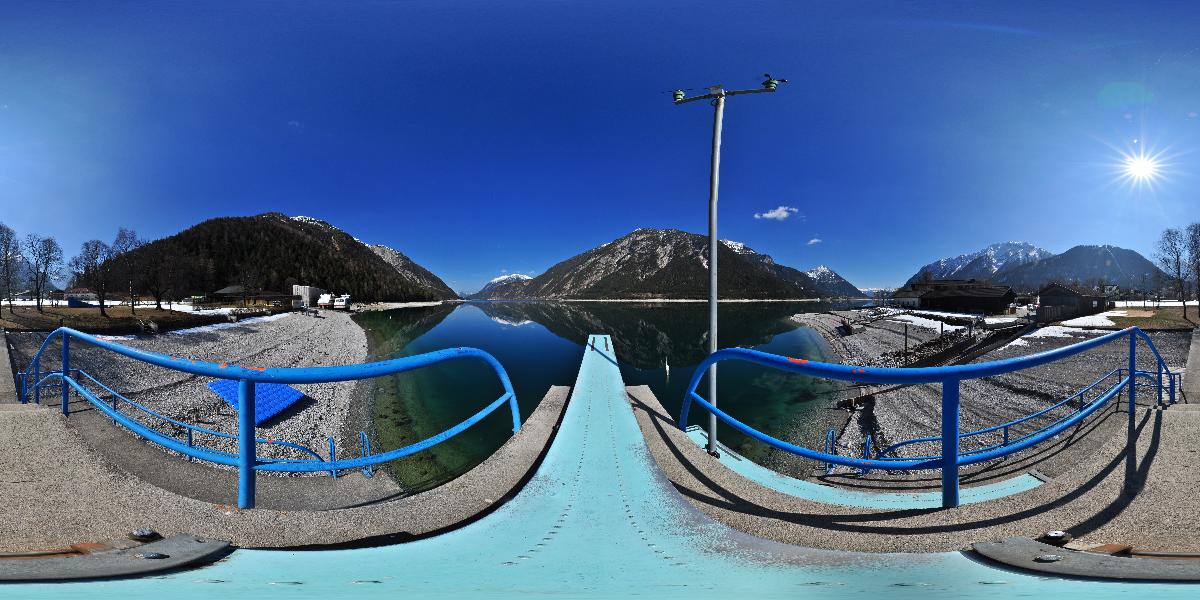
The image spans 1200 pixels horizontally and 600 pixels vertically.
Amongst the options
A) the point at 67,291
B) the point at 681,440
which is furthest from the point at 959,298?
the point at 67,291

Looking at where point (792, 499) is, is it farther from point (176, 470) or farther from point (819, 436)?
→ point (819, 436)

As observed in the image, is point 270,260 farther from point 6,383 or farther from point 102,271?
point 6,383

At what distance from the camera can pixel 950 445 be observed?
92.1 inches

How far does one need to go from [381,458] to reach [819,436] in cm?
1697

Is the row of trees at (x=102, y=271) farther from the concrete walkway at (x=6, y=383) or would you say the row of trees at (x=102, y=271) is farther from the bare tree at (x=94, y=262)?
the concrete walkway at (x=6, y=383)

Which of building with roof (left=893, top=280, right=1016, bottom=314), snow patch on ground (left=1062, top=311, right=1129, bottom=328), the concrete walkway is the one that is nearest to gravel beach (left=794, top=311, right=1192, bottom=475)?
snow patch on ground (left=1062, top=311, right=1129, bottom=328)

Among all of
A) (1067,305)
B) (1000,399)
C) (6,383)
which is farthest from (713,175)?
(1067,305)

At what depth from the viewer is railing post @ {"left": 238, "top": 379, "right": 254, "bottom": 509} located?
229 centimetres

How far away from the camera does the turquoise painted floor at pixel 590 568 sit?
1.63 meters

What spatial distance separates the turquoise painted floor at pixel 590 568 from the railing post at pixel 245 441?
27.0 inches

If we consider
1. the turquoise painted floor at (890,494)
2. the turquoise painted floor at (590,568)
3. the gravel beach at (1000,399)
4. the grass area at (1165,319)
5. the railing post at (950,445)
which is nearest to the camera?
the turquoise painted floor at (590,568)

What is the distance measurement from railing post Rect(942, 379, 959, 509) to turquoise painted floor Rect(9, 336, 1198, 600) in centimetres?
61

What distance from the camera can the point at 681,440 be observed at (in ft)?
13.3

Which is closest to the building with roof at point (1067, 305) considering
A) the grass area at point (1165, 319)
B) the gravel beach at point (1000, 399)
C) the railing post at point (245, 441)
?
the gravel beach at point (1000, 399)
